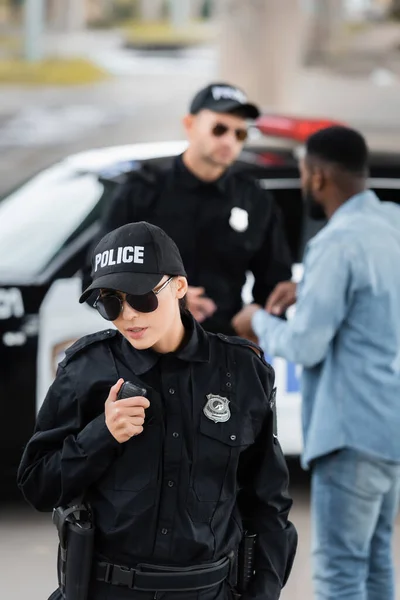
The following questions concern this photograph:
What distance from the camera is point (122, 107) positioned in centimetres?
2939

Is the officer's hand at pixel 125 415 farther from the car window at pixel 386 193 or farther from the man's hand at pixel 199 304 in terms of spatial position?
the car window at pixel 386 193

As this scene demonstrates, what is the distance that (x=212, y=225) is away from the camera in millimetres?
4508

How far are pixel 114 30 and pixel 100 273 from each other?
4285cm

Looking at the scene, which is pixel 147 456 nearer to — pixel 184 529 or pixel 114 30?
pixel 184 529

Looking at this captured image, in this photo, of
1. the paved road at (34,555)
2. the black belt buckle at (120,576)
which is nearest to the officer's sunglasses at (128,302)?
the black belt buckle at (120,576)

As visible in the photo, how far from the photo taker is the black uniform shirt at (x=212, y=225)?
447 centimetres

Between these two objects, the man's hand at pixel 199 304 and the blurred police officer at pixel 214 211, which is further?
the blurred police officer at pixel 214 211

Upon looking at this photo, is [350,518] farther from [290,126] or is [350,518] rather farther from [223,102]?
[290,126]

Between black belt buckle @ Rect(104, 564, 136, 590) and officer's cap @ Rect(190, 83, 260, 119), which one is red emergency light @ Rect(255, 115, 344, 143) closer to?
officer's cap @ Rect(190, 83, 260, 119)

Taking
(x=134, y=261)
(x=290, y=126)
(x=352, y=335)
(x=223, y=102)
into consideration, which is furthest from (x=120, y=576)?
(x=290, y=126)

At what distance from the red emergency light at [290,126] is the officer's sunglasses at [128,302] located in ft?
10.3

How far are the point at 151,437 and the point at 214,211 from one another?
1978 mm

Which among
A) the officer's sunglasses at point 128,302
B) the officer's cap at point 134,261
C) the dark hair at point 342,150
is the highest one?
the officer's cap at point 134,261

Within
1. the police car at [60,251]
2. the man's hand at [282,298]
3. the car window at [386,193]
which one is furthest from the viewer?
the car window at [386,193]
